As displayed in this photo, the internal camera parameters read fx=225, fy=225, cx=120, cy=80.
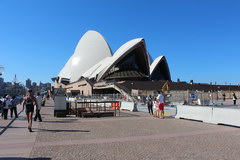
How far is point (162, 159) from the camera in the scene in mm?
4773

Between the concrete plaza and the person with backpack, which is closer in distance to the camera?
the concrete plaza

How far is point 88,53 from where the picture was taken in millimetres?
78375

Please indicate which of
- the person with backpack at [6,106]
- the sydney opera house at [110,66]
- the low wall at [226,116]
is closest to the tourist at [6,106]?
the person with backpack at [6,106]

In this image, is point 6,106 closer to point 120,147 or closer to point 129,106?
point 120,147

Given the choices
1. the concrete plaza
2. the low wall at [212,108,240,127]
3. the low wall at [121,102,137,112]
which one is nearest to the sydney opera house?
the low wall at [121,102,137,112]

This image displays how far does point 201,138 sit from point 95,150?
3.56 metres

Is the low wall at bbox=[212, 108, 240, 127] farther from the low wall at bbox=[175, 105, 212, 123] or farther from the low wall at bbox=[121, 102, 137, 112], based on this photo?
the low wall at bbox=[121, 102, 137, 112]

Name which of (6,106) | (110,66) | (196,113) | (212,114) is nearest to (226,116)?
(212,114)

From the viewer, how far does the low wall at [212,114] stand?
32.5ft

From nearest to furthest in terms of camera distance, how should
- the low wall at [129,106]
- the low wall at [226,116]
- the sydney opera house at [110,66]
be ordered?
the low wall at [226,116], the low wall at [129,106], the sydney opera house at [110,66]

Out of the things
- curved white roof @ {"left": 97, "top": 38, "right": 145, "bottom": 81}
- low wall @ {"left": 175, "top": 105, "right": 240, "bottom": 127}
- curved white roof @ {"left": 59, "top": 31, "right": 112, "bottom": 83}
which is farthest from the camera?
curved white roof @ {"left": 59, "top": 31, "right": 112, "bottom": 83}

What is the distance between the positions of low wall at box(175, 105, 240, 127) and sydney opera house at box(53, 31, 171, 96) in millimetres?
31703

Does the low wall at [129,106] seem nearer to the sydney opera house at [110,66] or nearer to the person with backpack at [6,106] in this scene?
the person with backpack at [6,106]

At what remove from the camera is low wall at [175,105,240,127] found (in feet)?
32.5
